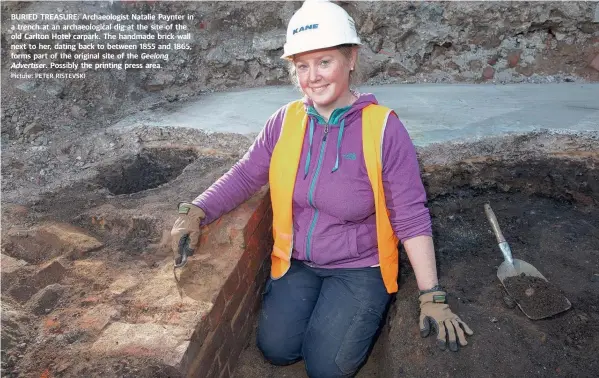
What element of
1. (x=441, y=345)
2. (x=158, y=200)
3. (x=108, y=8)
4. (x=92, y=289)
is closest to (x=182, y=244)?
(x=92, y=289)

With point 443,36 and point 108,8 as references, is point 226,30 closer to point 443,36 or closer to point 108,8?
point 108,8

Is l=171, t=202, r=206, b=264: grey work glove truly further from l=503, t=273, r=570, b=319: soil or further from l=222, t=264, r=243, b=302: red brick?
l=503, t=273, r=570, b=319: soil

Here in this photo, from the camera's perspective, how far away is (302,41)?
6.91 ft

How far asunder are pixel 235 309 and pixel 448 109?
112 inches

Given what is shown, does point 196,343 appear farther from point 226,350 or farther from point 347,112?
point 347,112

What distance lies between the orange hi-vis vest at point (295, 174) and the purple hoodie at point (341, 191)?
35 mm

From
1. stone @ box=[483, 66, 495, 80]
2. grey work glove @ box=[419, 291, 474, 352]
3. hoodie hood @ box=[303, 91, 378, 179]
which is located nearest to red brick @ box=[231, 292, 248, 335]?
hoodie hood @ box=[303, 91, 378, 179]

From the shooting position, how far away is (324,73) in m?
2.17

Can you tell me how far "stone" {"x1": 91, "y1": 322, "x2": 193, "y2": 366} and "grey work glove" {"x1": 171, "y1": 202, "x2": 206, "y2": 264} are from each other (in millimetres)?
432

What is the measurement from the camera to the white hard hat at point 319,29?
209cm

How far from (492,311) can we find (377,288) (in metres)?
0.57

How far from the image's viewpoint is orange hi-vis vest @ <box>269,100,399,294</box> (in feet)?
7.25

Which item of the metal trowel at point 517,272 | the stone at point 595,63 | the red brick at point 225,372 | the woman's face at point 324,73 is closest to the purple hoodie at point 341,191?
the woman's face at point 324,73

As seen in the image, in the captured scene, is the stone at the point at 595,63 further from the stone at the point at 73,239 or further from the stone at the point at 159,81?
the stone at the point at 73,239
